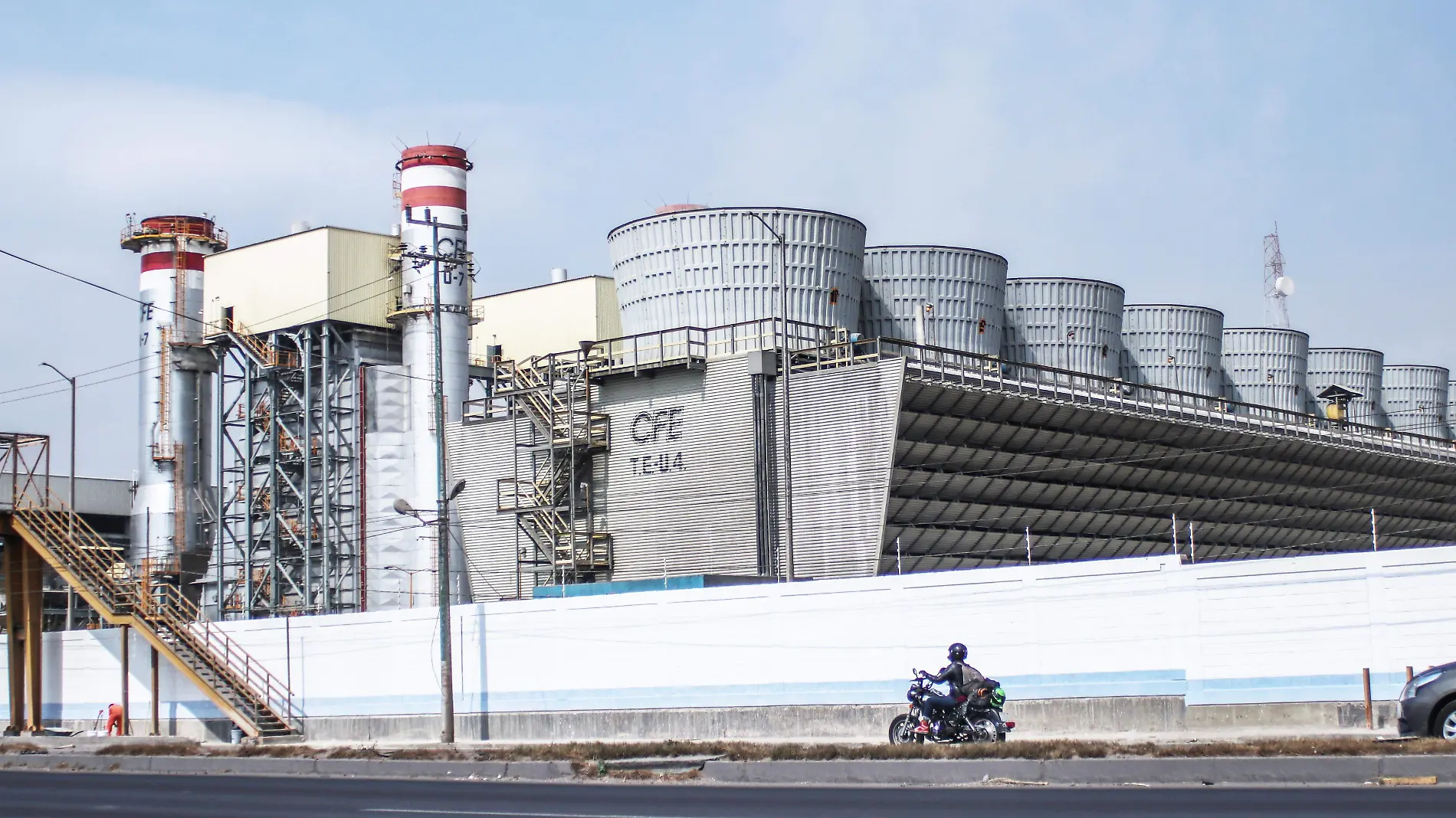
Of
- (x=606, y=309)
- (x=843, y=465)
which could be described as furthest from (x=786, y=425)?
(x=606, y=309)

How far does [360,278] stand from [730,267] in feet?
55.6

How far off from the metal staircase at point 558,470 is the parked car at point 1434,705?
35116 mm

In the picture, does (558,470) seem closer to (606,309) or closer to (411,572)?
(411,572)

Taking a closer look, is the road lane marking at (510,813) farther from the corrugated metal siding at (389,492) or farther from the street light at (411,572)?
the corrugated metal siding at (389,492)

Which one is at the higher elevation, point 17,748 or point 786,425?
point 786,425

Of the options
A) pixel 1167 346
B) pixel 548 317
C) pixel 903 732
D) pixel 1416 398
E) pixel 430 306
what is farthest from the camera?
pixel 1416 398

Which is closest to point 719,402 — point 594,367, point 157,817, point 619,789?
point 594,367

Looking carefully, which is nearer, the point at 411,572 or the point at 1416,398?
the point at 411,572

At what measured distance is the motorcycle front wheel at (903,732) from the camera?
2505 cm

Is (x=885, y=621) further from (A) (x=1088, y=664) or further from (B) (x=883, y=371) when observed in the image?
(B) (x=883, y=371)

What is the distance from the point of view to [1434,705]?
20.4 m

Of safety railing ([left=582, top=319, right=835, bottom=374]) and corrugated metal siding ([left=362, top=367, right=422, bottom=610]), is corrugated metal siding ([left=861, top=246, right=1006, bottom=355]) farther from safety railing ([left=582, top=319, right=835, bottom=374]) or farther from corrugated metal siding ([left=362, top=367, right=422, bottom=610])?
corrugated metal siding ([left=362, top=367, right=422, bottom=610])

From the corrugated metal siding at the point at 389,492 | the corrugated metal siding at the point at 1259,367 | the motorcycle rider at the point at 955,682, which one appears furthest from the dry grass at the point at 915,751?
the corrugated metal siding at the point at 1259,367

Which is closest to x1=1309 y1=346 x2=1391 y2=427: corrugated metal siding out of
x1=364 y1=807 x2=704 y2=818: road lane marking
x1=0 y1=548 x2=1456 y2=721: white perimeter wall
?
x1=0 y1=548 x2=1456 y2=721: white perimeter wall
